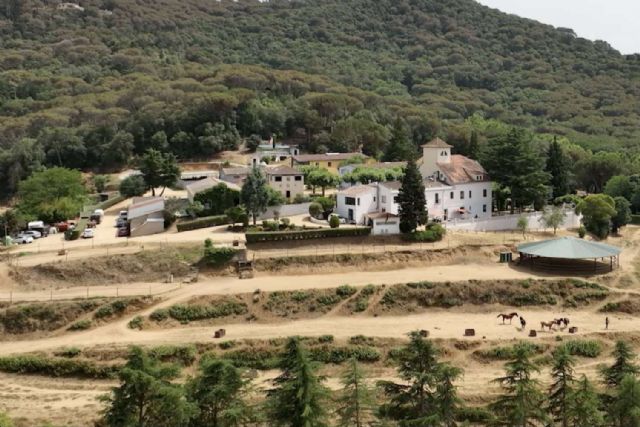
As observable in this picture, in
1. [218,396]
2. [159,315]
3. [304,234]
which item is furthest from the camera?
[304,234]

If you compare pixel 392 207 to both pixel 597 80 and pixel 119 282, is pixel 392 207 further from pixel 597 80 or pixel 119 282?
pixel 597 80

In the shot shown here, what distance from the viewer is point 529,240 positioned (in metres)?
49.6

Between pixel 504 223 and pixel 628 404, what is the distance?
30256mm

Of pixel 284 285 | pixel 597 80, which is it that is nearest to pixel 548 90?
pixel 597 80

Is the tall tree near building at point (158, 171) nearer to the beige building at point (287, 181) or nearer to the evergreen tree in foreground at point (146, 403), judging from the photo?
the beige building at point (287, 181)

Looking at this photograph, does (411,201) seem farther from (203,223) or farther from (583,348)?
(583,348)

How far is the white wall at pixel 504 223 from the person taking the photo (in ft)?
167

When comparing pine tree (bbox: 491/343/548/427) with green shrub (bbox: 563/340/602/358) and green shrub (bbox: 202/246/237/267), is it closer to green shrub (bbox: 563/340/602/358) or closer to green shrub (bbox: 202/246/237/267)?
green shrub (bbox: 563/340/602/358)

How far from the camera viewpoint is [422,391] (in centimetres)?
2431

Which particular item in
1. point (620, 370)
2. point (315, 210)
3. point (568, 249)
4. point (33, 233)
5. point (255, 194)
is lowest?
point (620, 370)

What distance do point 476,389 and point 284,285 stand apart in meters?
13.9

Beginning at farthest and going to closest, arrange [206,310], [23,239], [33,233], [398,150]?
[398,150], [33,233], [23,239], [206,310]

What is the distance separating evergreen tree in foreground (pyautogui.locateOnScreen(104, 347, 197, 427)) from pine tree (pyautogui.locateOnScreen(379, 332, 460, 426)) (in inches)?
289

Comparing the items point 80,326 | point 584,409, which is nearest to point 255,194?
point 80,326
